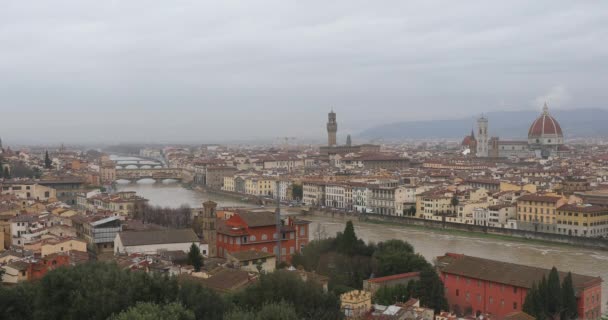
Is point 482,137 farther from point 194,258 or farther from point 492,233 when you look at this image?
point 194,258

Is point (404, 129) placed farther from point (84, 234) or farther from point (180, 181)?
point (84, 234)

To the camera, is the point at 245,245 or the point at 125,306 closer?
the point at 125,306

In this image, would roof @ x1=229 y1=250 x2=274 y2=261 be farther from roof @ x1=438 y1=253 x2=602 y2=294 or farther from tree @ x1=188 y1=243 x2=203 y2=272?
roof @ x1=438 y1=253 x2=602 y2=294

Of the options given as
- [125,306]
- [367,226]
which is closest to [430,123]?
[367,226]

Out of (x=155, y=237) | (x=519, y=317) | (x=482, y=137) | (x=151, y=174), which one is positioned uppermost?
(x=482, y=137)

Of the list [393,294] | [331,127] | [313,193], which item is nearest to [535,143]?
[331,127]

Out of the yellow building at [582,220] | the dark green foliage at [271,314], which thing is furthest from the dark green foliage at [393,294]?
the yellow building at [582,220]
